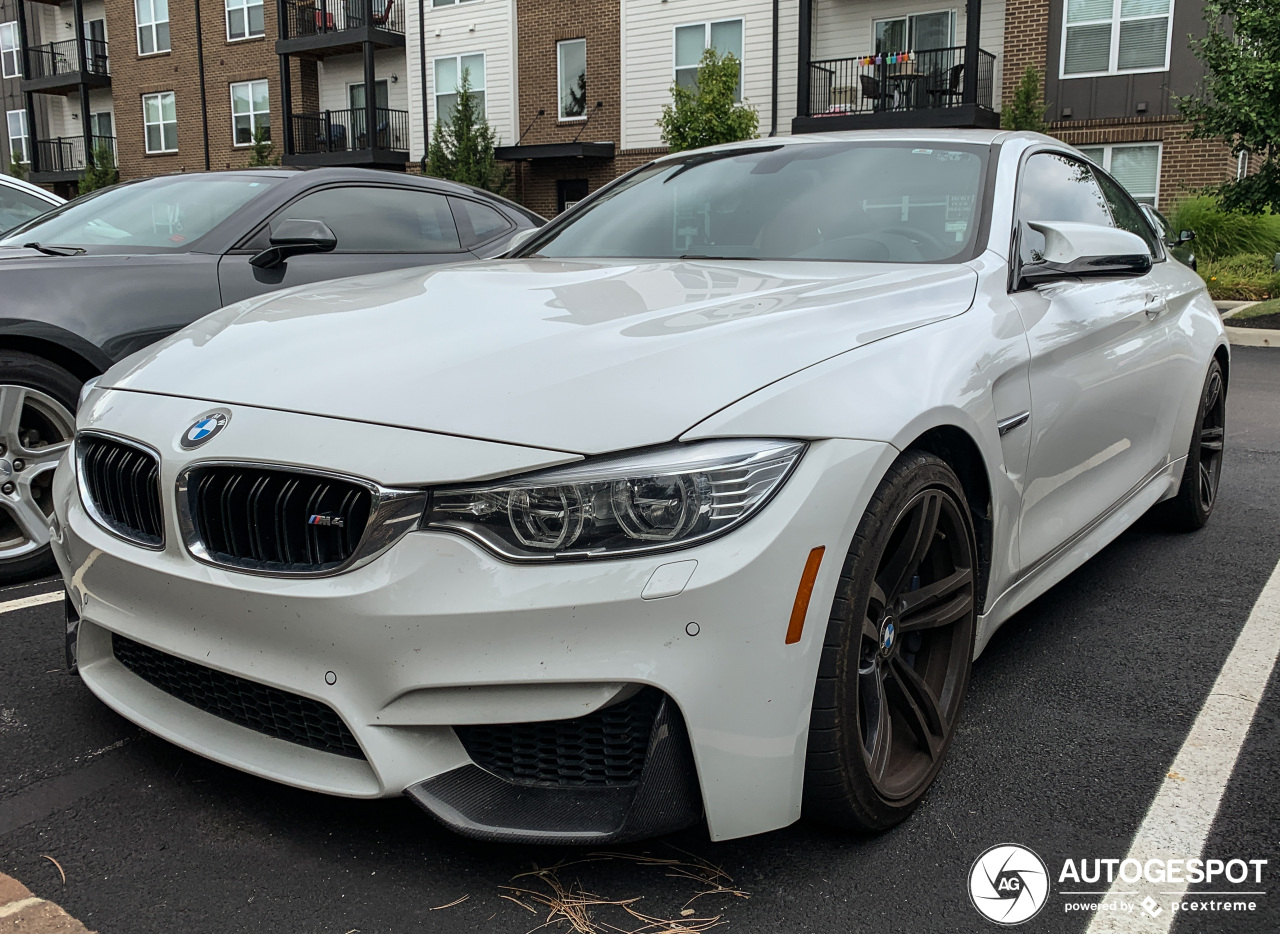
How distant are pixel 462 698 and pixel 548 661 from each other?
18 cm

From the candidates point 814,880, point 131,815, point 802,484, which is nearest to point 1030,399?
point 802,484

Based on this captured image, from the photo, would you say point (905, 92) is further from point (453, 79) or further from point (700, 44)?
point (453, 79)

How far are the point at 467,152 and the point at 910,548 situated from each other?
23.9 m

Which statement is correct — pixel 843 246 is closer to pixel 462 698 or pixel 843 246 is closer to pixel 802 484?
pixel 802 484

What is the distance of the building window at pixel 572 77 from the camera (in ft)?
80.4

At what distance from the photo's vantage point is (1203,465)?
4711 millimetres

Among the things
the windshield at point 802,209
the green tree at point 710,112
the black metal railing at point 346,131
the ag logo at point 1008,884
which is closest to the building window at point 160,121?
the black metal railing at point 346,131

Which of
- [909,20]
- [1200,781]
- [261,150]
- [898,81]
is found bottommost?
[1200,781]

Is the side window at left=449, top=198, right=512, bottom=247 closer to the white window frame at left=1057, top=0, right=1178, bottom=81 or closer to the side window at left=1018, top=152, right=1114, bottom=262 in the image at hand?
the side window at left=1018, top=152, right=1114, bottom=262

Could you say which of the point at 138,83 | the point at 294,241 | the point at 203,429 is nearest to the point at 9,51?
the point at 138,83

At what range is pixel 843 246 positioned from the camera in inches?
126

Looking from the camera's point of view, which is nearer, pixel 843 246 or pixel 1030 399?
pixel 1030 399

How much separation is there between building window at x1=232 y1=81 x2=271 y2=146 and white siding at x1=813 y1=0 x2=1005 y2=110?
50.9 feet

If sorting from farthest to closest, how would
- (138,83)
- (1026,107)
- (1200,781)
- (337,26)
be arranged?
1. (138,83)
2. (337,26)
3. (1026,107)
4. (1200,781)
